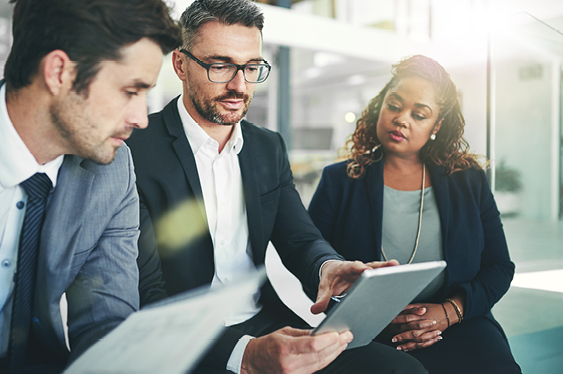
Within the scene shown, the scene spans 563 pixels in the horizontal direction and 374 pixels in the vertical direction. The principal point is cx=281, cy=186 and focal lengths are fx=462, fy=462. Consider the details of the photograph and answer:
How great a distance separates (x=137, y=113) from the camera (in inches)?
44.4

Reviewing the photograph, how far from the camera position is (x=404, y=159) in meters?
2.09

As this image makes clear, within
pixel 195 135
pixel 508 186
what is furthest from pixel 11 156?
pixel 508 186

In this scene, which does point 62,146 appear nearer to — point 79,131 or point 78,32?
point 79,131

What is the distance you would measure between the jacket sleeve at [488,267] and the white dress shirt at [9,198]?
1.54 metres

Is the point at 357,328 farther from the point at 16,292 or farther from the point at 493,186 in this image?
the point at 493,186

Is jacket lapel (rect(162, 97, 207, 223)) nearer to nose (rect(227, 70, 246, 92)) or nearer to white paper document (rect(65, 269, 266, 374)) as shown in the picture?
nose (rect(227, 70, 246, 92))

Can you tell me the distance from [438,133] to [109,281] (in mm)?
1567

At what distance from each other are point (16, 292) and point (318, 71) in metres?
7.71

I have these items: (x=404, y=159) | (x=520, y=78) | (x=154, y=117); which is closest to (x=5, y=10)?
(x=154, y=117)

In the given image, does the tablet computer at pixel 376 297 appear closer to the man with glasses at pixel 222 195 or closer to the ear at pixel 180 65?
the man with glasses at pixel 222 195

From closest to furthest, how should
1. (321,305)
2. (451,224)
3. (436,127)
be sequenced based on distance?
(321,305) → (451,224) → (436,127)

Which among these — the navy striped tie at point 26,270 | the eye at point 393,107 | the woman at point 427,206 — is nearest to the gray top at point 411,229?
the woman at point 427,206

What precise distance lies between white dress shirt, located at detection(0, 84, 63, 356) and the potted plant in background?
2.30 m

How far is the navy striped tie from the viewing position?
108 centimetres
